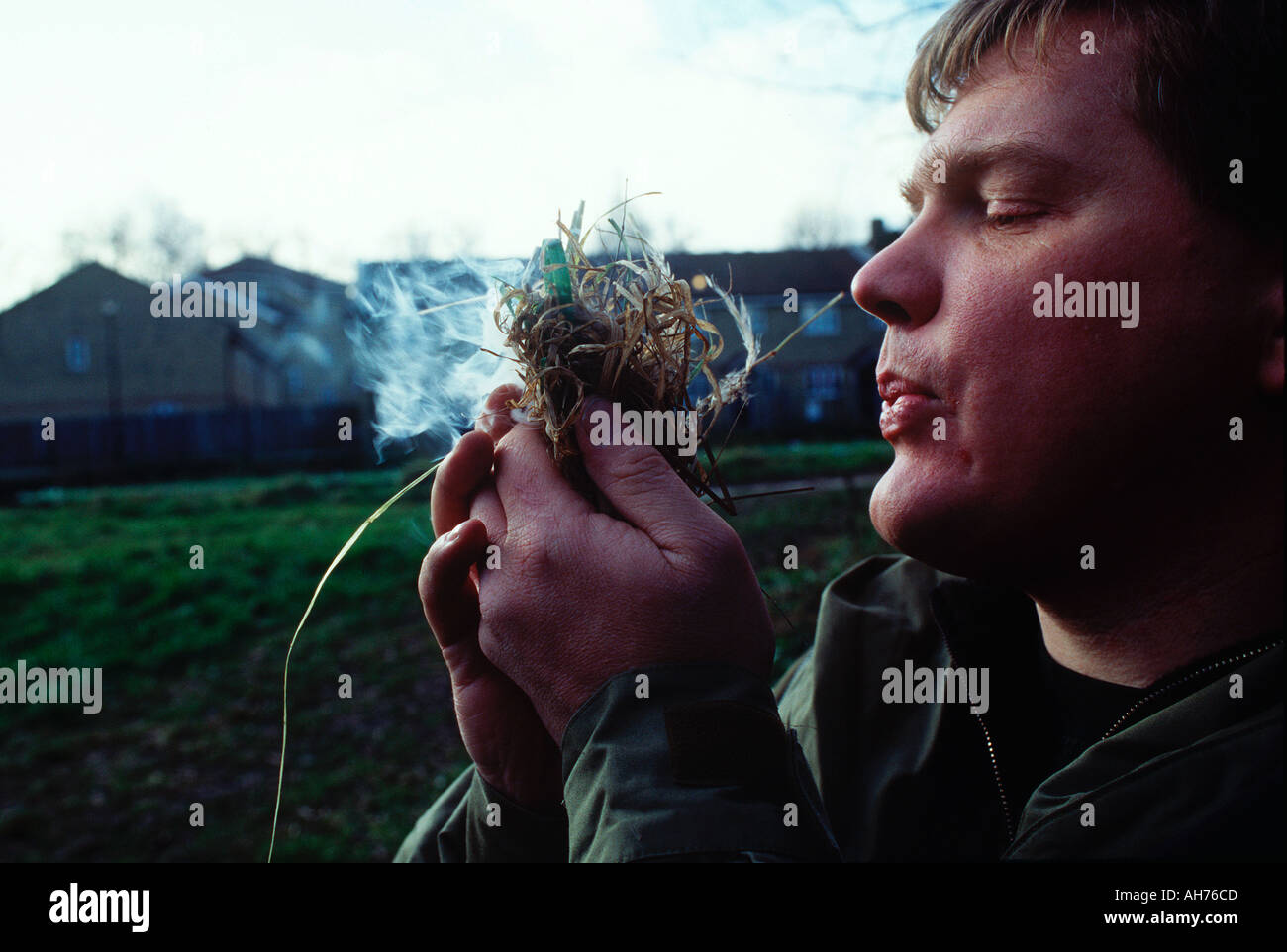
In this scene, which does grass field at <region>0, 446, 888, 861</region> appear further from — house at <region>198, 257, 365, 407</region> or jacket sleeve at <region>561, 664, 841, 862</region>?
house at <region>198, 257, 365, 407</region>

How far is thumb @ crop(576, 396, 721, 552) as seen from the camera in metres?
1.55

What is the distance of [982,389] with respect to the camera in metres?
1.57

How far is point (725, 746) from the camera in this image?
138 cm

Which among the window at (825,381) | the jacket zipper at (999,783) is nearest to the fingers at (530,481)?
the jacket zipper at (999,783)

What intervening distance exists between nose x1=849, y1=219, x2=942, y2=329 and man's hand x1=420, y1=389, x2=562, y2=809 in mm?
850

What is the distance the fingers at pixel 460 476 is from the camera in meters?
1.77

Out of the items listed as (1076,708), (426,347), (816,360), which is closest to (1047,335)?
(1076,708)

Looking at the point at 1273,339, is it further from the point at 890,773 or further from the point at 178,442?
the point at 178,442

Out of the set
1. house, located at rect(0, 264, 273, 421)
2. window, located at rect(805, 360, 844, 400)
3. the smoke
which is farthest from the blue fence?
the smoke

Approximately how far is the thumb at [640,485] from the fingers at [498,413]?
10.0 inches

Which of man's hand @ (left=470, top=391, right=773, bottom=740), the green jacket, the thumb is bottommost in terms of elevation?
the green jacket

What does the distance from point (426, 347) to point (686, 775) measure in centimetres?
143
